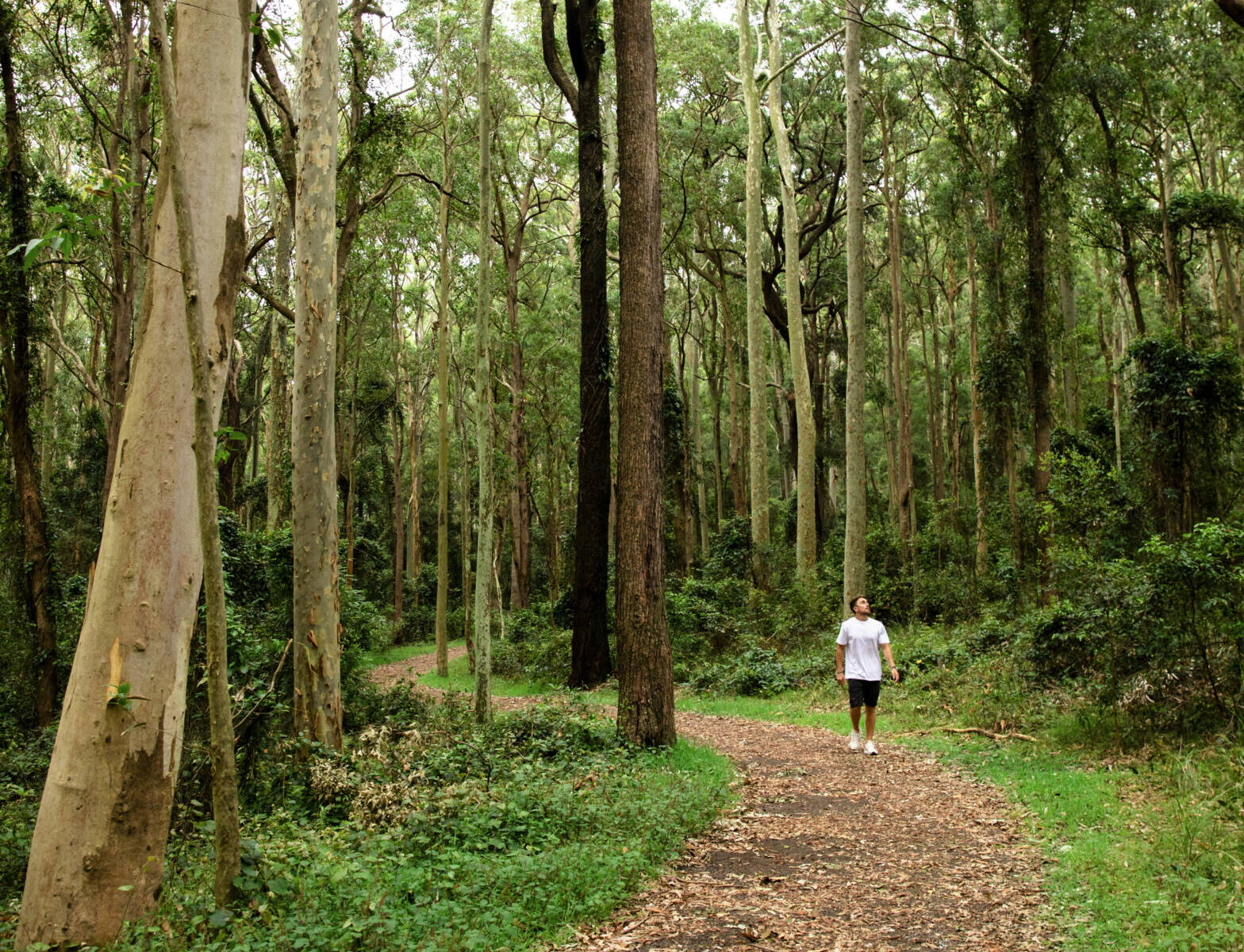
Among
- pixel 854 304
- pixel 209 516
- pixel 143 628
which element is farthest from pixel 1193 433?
pixel 143 628

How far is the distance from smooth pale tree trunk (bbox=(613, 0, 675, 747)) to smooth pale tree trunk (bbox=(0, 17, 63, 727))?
8351 mm

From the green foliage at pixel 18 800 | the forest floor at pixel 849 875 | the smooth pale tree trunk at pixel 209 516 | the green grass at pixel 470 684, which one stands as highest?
the smooth pale tree trunk at pixel 209 516

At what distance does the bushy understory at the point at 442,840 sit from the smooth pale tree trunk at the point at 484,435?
1018 millimetres

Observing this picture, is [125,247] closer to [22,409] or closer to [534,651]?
[22,409]

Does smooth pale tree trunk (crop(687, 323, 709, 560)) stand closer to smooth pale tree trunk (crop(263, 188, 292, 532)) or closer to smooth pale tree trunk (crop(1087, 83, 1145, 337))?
smooth pale tree trunk (crop(1087, 83, 1145, 337))

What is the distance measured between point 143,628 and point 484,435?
6219mm

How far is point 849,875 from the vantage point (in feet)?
17.7

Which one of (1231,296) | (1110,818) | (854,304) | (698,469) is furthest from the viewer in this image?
(698,469)

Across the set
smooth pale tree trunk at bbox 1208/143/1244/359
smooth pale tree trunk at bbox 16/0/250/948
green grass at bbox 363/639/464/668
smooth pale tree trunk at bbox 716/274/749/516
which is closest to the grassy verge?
smooth pale tree trunk at bbox 16/0/250/948

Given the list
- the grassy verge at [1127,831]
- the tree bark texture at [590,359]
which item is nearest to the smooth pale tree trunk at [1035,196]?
the tree bark texture at [590,359]

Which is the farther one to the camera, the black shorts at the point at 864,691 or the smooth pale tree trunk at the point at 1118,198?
the smooth pale tree trunk at the point at 1118,198

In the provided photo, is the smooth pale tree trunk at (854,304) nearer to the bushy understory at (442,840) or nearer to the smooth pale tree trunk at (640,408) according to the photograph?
the smooth pale tree trunk at (640,408)

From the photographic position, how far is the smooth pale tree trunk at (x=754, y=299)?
20375mm

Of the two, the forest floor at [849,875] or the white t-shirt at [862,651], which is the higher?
the white t-shirt at [862,651]
